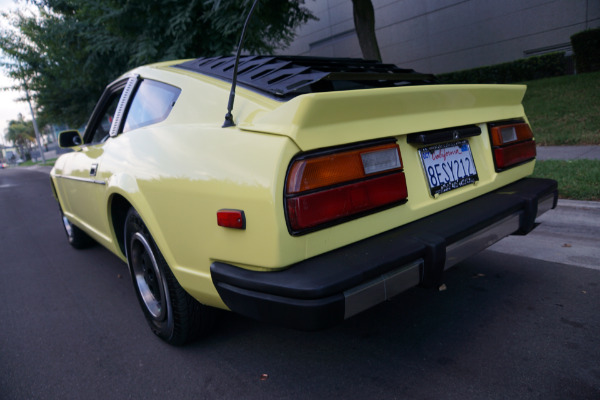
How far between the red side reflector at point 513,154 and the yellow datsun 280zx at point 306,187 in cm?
1

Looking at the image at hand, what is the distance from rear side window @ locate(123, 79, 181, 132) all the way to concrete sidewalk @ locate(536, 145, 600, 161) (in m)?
5.60

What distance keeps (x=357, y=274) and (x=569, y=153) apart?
6.24 metres

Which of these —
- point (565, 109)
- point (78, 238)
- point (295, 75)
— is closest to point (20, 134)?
point (78, 238)

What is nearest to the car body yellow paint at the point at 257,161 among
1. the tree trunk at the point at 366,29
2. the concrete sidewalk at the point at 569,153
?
the concrete sidewalk at the point at 569,153

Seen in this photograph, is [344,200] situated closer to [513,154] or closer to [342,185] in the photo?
[342,185]

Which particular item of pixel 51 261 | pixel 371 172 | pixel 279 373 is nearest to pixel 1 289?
pixel 51 261

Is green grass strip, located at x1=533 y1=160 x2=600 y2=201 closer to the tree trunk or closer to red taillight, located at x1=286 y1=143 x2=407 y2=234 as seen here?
red taillight, located at x1=286 y1=143 x2=407 y2=234

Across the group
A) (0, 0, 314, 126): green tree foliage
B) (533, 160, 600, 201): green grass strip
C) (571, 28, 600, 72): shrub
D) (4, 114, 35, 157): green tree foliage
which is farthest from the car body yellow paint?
(4, 114, 35, 157): green tree foliage

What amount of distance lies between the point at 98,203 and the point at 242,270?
70.9 inches

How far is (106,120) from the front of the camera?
364cm

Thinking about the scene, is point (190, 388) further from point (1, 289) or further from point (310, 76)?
point (1, 289)

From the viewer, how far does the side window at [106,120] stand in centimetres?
345

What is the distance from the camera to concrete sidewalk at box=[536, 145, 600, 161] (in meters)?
5.96

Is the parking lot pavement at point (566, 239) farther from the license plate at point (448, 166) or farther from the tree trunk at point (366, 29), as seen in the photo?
the tree trunk at point (366, 29)
